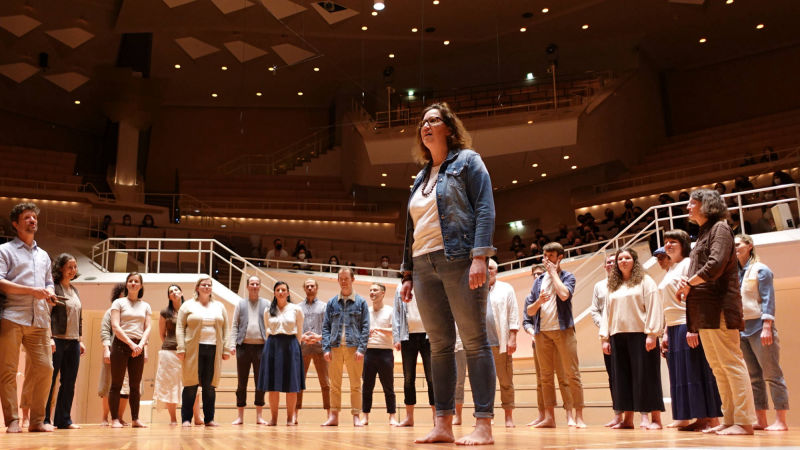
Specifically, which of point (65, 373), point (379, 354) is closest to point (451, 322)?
point (379, 354)

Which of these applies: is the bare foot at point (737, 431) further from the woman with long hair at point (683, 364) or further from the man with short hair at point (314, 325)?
the man with short hair at point (314, 325)

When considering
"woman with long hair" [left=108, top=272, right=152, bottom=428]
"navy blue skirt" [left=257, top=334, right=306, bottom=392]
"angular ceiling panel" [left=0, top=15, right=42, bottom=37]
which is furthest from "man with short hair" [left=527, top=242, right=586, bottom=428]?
"angular ceiling panel" [left=0, top=15, right=42, bottom=37]

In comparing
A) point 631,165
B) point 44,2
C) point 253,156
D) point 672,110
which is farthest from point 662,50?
point 44,2

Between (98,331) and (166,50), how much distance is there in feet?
29.9

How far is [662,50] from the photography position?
19.9 m

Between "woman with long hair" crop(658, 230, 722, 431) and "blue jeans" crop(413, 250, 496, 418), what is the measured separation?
84.2 inches

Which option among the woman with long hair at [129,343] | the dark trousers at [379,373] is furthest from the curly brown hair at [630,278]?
the woman with long hair at [129,343]

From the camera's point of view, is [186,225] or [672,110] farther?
[672,110]

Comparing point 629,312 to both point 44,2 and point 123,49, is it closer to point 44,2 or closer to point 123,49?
point 44,2

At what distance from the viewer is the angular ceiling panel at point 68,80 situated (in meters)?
18.6

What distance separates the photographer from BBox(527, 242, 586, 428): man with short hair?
5633 millimetres

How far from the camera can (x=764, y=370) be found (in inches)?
207

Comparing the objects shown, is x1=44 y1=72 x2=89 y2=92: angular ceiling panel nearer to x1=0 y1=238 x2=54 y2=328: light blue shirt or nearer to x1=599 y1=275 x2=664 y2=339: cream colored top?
x1=0 y1=238 x2=54 y2=328: light blue shirt

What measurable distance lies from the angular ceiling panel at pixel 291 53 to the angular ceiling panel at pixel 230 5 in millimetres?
1958
